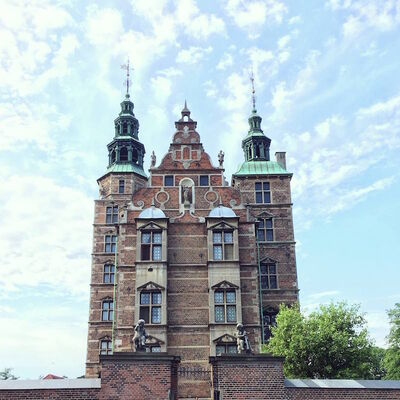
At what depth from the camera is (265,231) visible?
36219mm

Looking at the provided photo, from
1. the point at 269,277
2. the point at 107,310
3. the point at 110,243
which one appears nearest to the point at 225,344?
the point at 269,277

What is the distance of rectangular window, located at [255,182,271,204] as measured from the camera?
1448 inches

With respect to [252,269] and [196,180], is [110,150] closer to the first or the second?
[196,180]

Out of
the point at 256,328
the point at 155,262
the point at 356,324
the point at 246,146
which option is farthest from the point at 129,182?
the point at 356,324

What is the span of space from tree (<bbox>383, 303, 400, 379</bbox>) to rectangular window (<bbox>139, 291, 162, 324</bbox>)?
14.0 m

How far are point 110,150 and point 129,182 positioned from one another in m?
4.44

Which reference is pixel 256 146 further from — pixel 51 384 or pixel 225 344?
pixel 51 384

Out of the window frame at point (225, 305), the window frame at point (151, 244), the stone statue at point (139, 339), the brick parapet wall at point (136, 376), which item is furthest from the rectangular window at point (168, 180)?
the brick parapet wall at point (136, 376)

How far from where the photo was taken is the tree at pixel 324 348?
25156mm

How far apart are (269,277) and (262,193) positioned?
5968mm

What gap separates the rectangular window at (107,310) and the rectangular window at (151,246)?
434 inches

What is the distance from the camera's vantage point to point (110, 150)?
147 feet

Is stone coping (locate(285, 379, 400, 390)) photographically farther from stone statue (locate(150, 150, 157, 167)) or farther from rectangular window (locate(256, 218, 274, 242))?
rectangular window (locate(256, 218, 274, 242))

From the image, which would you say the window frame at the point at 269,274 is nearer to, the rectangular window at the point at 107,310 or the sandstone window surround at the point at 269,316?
the sandstone window surround at the point at 269,316
